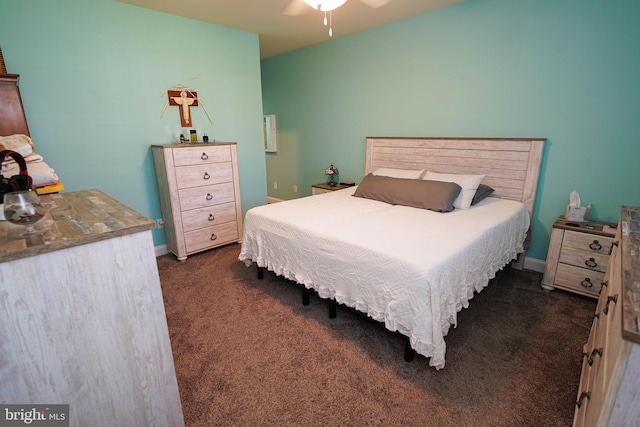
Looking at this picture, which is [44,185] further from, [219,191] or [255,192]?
[255,192]

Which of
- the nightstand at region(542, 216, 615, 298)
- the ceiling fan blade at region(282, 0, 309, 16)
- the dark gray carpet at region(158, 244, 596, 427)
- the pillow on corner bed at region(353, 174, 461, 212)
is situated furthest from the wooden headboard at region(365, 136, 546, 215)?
the ceiling fan blade at region(282, 0, 309, 16)

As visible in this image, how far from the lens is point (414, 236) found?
182 centimetres

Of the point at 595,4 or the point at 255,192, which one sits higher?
the point at 595,4

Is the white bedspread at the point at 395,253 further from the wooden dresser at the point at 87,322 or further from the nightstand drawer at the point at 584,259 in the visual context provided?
the wooden dresser at the point at 87,322

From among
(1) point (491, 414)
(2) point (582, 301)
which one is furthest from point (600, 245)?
(1) point (491, 414)

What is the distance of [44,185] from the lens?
166 centimetres

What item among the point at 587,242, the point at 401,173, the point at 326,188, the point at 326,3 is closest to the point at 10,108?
the point at 326,3

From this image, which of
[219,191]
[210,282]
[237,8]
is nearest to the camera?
[210,282]

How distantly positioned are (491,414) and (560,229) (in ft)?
5.34

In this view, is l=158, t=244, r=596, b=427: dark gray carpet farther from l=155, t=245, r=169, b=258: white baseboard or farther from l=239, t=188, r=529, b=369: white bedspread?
l=155, t=245, r=169, b=258: white baseboard

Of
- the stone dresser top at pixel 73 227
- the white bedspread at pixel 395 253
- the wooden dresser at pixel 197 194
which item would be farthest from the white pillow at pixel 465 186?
the stone dresser top at pixel 73 227

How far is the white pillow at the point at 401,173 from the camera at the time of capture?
10.00 feet

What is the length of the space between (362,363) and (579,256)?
190cm

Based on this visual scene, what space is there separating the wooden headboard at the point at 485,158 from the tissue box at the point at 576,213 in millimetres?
317
